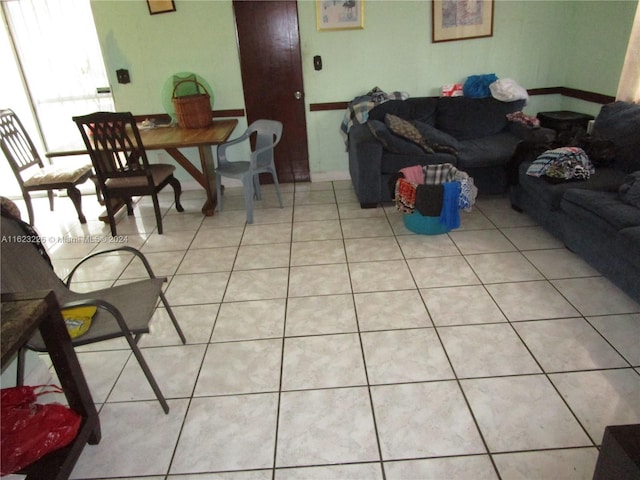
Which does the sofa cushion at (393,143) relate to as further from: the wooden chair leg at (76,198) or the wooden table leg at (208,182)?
the wooden chair leg at (76,198)

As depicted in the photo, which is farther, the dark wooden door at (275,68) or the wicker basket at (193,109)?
the dark wooden door at (275,68)

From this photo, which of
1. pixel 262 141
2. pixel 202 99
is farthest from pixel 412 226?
pixel 202 99

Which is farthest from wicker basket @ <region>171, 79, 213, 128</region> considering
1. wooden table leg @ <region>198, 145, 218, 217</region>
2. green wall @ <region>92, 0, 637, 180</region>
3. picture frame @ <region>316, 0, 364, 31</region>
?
picture frame @ <region>316, 0, 364, 31</region>

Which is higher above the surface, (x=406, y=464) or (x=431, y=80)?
(x=431, y=80)

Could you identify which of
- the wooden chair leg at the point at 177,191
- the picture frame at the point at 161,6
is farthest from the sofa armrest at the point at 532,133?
the picture frame at the point at 161,6

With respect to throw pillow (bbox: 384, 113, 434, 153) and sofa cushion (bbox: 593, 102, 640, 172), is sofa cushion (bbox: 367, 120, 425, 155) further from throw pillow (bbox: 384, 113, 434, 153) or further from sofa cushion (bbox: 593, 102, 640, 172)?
sofa cushion (bbox: 593, 102, 640, 172)

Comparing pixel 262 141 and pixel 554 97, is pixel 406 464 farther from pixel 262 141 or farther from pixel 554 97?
pixel 554 97

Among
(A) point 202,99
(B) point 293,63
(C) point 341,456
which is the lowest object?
(C) point 341,456

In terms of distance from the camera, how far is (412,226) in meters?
3.22

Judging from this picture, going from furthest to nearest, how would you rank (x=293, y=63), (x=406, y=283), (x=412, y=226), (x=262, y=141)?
(x=293, y=63), (x=262, y=141), (x=412, y=226), (x=406, y=283)

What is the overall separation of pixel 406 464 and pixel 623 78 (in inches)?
139

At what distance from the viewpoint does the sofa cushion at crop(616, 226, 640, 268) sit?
2117 mm

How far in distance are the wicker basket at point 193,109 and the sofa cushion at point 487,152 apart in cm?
233

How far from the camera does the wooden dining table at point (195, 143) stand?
3.48 metres
